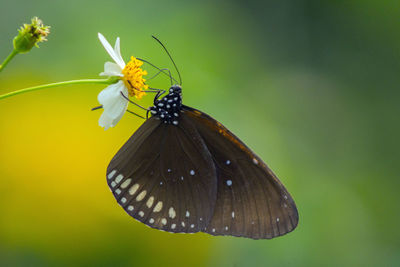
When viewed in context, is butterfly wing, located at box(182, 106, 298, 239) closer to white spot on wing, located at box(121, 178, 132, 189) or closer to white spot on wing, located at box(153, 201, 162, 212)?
white spot on wing, located at box(153, 201, 162, 212)

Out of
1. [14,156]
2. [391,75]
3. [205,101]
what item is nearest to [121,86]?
[14,156]

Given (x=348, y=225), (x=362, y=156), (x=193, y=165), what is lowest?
(x=193, y=165)

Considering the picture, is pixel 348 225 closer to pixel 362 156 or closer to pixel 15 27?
pixel 362 156

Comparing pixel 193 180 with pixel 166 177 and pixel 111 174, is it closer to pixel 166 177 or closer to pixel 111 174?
pixel 166 177

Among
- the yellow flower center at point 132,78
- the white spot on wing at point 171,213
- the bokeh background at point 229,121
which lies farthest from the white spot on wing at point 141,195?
the bokeh background at point 229,121

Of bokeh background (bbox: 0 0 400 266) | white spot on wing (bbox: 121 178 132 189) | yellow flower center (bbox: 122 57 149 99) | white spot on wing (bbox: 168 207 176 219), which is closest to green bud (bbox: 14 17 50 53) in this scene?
yellow flower center (bbox: 122 57 149 99)

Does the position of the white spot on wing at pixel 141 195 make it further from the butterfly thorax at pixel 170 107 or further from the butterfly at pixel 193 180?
the butterfly thorax at pixel 170 107
